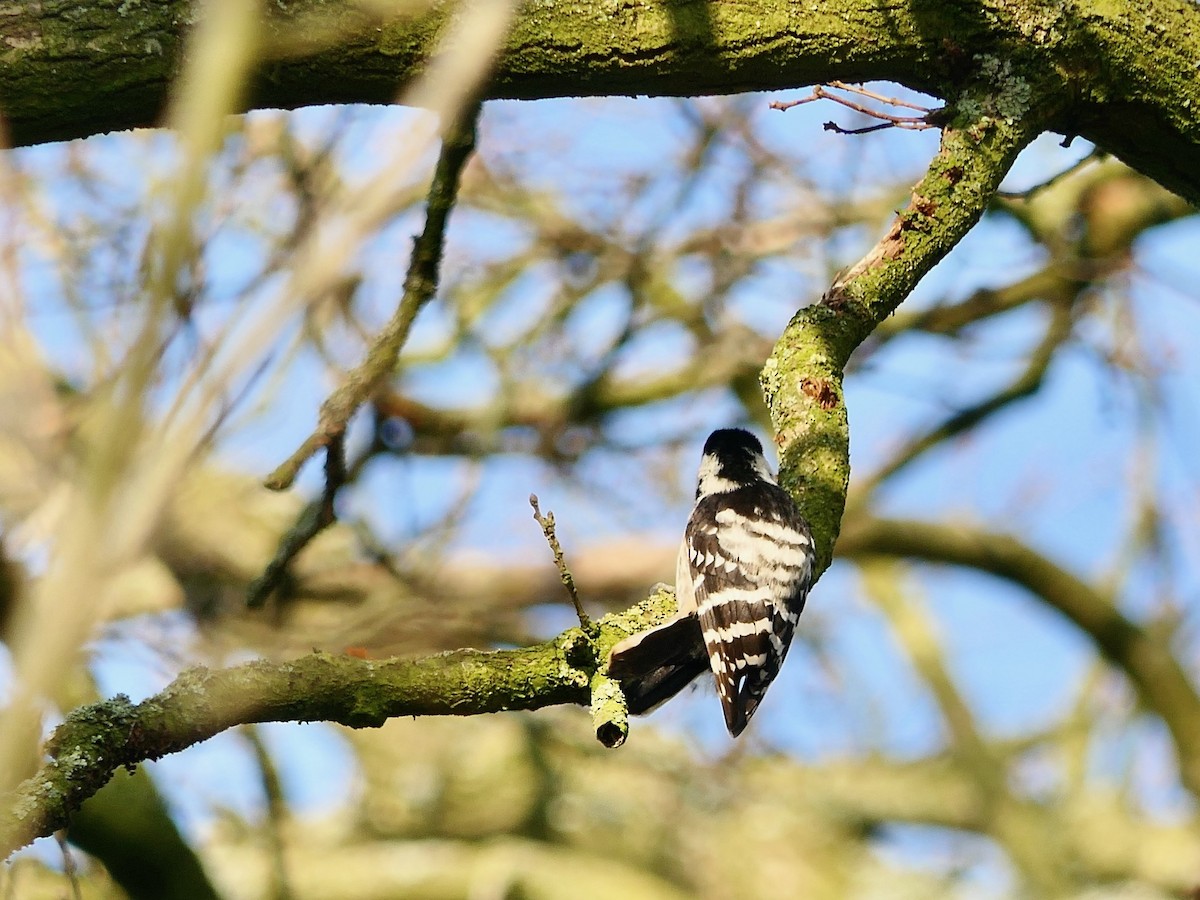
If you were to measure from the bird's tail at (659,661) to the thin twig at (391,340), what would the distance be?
54.4 inches

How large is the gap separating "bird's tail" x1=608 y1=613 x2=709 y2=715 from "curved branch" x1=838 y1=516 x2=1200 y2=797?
374cm

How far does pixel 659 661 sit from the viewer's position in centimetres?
304

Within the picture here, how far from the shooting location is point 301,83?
3283 mm

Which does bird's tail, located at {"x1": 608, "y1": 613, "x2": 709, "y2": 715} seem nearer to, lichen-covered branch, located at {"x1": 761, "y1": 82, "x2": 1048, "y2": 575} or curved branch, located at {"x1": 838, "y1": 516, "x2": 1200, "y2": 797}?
lichen-covered branch, located at {"x1": 761, "y1": 82, "x2": 1048, "y2": 575}

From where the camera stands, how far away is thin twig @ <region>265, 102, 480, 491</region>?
13.3 ft

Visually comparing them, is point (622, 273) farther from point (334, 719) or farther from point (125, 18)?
point (334, 719)

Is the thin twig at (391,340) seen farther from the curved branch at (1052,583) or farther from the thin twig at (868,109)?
the curved branch at (1052,583)

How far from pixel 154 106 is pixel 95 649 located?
102 inches

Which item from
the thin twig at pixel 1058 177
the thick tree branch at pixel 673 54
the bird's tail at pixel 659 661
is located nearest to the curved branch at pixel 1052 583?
the thin twig at pixel 1058 177

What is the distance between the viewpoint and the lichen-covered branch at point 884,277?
11.2ft

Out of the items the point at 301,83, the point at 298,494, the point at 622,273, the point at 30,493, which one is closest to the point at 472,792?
the point at 298,494

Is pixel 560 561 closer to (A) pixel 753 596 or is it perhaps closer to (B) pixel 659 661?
(B) pixel 659 661

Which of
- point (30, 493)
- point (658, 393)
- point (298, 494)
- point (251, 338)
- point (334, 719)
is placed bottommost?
point (251, 338)

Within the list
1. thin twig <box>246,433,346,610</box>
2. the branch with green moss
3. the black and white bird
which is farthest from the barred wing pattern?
thin twig <box>246,433,346,610</box>
